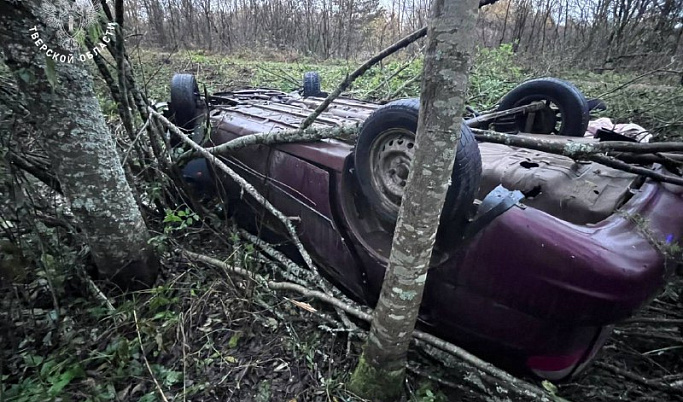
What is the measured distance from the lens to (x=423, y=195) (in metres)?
1.56

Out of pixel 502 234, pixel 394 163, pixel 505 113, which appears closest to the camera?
pixel 502 234

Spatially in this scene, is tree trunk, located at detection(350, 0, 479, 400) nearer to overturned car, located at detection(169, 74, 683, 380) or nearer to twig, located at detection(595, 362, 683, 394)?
overturned car, located at detection(169, 74, 683, 380)

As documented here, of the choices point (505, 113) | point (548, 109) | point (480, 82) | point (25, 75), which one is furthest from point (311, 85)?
point (480, 82)

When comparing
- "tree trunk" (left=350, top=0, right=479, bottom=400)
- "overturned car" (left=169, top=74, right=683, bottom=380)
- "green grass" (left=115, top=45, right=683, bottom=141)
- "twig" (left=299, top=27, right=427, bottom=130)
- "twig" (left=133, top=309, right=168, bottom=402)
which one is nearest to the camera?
"tree trunk" (left=350, top=0, right=479, bottom=400)

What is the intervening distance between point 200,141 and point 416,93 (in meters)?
4.76

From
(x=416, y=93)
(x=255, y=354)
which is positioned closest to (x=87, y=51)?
(x=255, y=354)

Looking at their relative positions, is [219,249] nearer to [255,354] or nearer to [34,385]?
[255,354]

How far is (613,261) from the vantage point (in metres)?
1.55

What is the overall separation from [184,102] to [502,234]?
3.49 meters

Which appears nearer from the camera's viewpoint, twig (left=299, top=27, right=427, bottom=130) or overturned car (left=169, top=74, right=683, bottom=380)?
overturned car (left=169, top=74, right=683, bottom=380)

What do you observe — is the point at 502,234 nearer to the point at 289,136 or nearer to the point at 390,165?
the point at 390,165

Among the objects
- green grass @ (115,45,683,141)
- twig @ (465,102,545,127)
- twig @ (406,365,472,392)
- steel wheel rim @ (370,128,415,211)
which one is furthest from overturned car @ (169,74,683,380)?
green grass @ (115,45,683,141)

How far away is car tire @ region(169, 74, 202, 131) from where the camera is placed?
13.1 feet

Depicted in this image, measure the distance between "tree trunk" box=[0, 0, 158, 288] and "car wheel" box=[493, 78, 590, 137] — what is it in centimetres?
296
